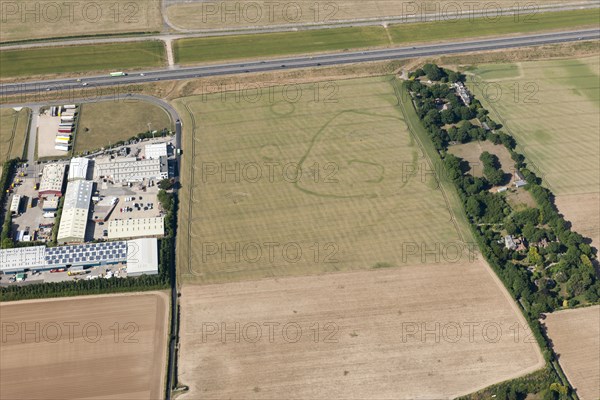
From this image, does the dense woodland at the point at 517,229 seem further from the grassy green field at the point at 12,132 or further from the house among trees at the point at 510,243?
the grassy green field at the point at 12,132

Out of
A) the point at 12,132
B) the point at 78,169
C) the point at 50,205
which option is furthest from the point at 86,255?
the point at 12,132

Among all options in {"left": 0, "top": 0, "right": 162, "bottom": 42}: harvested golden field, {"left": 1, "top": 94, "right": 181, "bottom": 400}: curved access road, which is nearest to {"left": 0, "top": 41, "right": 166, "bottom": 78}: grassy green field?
{"left": 0, "top": 0, "right": 162, "bottom": 42}: harvested golden field

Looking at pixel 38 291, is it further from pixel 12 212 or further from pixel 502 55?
pixel 502 55

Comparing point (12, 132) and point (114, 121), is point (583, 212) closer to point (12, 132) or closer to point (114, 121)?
point (114, 121)

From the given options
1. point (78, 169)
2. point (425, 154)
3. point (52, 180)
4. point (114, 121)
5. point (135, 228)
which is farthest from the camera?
point (114, 121)

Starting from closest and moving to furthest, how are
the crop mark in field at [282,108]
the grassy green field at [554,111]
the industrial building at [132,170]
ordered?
the industrial building at [132,170] < the grassy green field at [554,111] < the crop mark in field at [282,108]

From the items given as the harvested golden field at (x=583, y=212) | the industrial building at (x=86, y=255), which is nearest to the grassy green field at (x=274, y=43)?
the industrial building at (x=86, y=255)
